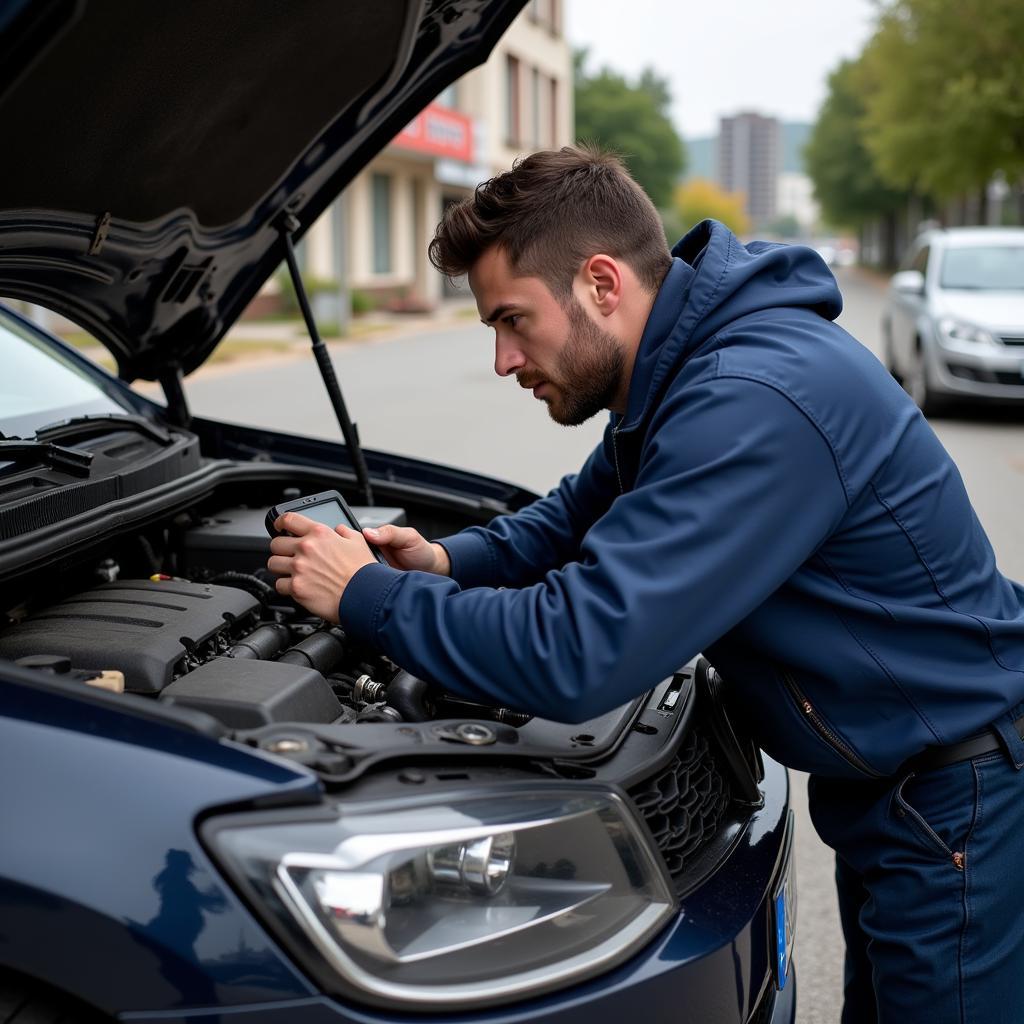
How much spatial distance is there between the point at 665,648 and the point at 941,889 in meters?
0.62

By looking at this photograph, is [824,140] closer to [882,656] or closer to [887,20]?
[887,20]

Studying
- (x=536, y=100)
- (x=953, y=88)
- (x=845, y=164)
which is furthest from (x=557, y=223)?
(x=845, y=164)

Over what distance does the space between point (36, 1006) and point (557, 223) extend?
4.14ft

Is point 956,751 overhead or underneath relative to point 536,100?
underneath

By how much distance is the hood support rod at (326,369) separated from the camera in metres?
3.03

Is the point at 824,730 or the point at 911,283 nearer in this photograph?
the point at 824,730

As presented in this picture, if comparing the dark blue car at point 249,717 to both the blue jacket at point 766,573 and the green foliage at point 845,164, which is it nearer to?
the blue jacket at point 766,573

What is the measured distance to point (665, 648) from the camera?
63.8 inches

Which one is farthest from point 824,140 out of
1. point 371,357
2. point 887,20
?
point 371,357

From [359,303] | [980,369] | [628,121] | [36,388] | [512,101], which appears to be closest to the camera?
[36,388]

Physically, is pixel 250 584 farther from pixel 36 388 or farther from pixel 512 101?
pixel 512 101

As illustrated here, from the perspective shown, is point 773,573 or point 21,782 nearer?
point 21,782

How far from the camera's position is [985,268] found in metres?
10.8

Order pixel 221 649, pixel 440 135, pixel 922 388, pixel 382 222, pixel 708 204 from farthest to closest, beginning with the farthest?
1. pixel 708 204
2. pixel 382 222
3. pixel 440 135
4. pixel 922 388
5. pixel 221 649
